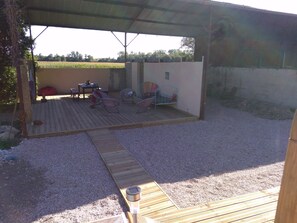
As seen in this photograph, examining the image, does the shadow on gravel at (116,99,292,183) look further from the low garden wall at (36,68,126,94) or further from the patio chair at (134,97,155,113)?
the low garden wall at (36,68,126,94)

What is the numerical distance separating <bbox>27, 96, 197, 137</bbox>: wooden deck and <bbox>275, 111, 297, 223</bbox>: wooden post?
14.8 ft

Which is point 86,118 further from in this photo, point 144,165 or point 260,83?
point 260,83

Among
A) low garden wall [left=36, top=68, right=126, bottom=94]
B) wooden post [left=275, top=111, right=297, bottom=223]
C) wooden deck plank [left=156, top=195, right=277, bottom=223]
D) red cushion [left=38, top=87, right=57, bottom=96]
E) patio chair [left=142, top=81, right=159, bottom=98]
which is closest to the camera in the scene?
wooden post [left=275, top=111, right=297, bottom=223]

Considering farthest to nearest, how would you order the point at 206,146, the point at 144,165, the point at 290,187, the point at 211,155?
the point at 206,146 < the point at 211,155 < the point at 144,165 < the point at 290,187

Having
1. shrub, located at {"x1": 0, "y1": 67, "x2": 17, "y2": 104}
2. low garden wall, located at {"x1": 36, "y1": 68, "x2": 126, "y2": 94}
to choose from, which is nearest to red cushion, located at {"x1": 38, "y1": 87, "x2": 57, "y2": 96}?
low garden wall, located at {"x1": 36, "y1": 68, "x2": 126, "y2": 94}

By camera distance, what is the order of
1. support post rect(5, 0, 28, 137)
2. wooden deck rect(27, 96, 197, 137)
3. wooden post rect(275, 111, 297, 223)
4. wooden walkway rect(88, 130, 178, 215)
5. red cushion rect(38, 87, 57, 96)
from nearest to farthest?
wooden post rect(275, 111, 297, 223) → wooden walkway rect(88, 130, 178, 215) → support post rect(5, 0, 28, 137) → wooden deck rect(27, 96, 197, 137) → red cushion rect(38, 87, 57, 96)

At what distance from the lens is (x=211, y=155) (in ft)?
13.6

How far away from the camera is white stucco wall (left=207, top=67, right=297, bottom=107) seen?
304 inches

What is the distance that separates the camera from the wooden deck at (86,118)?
5.33 meters

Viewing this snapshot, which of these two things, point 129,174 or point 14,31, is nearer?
point 129,174

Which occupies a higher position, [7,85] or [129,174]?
[7,85]

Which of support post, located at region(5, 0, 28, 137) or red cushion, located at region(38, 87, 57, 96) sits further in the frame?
red cushion, located at region(38, 87, 57, 96)

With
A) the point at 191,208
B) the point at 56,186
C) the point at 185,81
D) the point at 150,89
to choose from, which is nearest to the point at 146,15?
the point at 150,89

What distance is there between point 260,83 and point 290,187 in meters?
8.32
